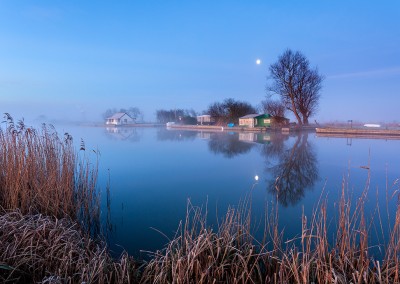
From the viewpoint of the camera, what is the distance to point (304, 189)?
6.48 meters

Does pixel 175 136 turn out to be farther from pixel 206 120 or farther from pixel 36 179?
pixel 206 120

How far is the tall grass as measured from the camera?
3963mm

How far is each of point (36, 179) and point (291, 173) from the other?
6.73 meters

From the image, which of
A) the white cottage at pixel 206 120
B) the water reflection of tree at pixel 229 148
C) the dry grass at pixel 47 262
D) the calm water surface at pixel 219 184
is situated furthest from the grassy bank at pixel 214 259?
the white cottage at pixel 206 120

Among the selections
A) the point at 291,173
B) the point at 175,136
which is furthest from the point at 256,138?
the point at 291,173

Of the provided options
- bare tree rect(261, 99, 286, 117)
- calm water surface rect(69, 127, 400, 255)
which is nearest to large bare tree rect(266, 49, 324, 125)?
bare tree rect(261, 99, 286, 117)

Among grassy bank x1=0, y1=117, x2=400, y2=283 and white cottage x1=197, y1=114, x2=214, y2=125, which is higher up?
white cottage x1=197, y1=114, x2=214, y2=125

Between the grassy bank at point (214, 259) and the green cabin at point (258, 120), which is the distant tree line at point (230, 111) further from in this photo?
the grassy bank at point (214, 259)

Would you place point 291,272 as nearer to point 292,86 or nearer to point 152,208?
point 152,208

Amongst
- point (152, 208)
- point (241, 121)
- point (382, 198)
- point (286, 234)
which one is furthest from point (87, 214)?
point (241, 121)

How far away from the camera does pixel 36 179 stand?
418 cm

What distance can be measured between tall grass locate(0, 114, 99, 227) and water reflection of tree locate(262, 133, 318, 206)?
10.3ft

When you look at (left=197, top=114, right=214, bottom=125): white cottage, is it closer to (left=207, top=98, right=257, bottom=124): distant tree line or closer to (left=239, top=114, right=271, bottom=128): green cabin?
(left=207, top=98, right=257, bottom=124): distant tree line

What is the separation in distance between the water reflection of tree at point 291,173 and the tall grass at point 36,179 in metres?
3.15
